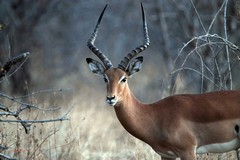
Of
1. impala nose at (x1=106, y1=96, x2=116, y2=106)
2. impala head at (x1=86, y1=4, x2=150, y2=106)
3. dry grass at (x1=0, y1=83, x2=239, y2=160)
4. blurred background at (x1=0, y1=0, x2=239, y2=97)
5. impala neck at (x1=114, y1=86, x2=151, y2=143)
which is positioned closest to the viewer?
impala nose at (x1=106, y1=96, x2=116, y2=106)

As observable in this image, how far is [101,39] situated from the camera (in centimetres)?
2005

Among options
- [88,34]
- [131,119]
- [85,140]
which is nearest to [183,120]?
[131,119]

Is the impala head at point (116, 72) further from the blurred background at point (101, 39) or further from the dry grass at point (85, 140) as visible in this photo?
the blurred background at point (101, 39)

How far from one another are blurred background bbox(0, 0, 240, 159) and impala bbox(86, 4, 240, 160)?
769 centimetres

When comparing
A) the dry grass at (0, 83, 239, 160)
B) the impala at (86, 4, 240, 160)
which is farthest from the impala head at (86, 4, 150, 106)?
the dry grass at (0, 83, 239, 160)

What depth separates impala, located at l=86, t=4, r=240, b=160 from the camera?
7359 millimetres

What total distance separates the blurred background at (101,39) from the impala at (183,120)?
7690 mm

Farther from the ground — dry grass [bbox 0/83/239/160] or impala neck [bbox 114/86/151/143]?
dry grass [bbox 0/83/239/160]

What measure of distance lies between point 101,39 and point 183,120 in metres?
12.8

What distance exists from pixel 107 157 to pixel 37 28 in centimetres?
1048

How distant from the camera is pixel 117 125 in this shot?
12.6 m

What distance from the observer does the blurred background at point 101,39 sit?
16.7 metres

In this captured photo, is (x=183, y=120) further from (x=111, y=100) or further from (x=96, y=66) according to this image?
(x=96, y=66)

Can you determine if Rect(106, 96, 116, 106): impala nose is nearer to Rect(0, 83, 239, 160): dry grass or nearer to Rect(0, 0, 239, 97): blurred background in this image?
Rect(0, 83, 239, 160): dry grass
